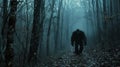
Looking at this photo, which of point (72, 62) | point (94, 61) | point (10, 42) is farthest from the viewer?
point (72, 62)

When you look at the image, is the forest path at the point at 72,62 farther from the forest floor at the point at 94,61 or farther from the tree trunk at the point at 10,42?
the tree trunk at the point at 10,42

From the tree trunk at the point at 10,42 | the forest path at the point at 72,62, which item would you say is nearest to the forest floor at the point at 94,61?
the forest path at the point at 72,62

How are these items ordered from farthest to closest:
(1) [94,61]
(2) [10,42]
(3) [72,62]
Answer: (3) [72,62] < (1) [94,61] < (2) [10,42]

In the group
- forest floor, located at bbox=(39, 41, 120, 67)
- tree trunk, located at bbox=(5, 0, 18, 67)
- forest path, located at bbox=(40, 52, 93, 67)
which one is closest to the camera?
tree trunk, located at bbox=(5, 0, 18, 67)

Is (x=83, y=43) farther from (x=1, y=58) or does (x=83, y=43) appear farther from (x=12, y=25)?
(x=12, y=25)

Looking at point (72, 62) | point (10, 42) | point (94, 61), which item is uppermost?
point (10, 42)

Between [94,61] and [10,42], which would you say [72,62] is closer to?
[94,61]

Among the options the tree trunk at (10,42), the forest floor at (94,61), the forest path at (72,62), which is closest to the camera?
the tree trunk at (10,42)

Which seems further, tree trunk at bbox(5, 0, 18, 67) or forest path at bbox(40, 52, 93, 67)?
forest path at bbox(40, 52, 93, 67)

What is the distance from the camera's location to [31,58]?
416 inches

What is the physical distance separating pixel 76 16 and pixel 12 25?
240 feet

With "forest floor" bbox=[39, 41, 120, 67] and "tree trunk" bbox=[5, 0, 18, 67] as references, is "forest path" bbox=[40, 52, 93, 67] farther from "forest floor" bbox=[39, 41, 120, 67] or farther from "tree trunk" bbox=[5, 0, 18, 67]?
"tree trunk" bbox=[5, 0, 18, 67]

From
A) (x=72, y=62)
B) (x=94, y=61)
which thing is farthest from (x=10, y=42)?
(x=72, y=62)

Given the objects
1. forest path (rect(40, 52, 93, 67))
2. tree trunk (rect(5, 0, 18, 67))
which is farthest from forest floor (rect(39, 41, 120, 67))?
tree trunk (rect(5, 0, 18, 67))
